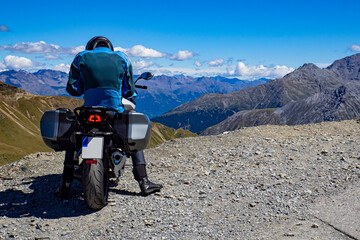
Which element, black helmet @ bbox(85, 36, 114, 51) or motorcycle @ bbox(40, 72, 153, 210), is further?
black helmet @ bbox(85, 36, 114, 51)

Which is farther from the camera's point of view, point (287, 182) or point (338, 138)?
point (338, 138)

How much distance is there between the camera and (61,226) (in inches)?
236

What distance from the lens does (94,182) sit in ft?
19.9

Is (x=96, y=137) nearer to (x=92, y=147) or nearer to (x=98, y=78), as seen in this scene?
(x=92, y=147)

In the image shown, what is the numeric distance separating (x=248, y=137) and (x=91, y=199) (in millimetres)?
9507

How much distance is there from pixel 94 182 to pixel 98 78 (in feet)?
6.95

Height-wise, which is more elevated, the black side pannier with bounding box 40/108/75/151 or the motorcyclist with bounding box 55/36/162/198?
the motorcyclist with bounding box 55/36/162/198

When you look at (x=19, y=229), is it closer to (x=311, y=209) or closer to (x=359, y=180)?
(x=311, y=209)

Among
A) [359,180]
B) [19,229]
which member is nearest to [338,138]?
[359,180]

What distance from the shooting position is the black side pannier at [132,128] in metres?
6.46

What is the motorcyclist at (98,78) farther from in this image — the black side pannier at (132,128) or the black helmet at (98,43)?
the black side pannier at (132,128)

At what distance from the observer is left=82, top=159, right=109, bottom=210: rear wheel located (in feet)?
19.8

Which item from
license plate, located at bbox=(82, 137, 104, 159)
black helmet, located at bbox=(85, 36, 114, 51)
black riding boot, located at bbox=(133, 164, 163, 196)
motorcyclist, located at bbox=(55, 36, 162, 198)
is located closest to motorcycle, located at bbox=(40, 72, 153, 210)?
license plate, located at bbox=(82, 137, 104, 159)

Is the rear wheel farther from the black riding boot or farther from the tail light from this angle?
the black riding boot
